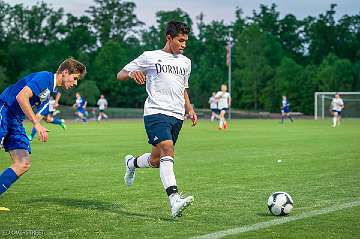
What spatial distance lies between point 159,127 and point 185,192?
2208 millimetres

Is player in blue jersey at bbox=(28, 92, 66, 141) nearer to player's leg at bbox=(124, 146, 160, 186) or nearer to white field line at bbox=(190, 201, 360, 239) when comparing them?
player's leg at bbox=(124, 146, 160, 186)

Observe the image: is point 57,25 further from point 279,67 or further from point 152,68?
point 152,68

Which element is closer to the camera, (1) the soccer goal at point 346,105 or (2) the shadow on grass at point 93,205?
(2) the shadow on grass at point 93,205

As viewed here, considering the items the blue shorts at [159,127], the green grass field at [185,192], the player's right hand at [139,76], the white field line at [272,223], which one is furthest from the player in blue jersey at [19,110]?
the white field line at [272,223]

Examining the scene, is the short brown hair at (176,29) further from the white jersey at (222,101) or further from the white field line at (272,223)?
the white jersey at (222,101)

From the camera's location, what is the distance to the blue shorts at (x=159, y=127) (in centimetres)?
802

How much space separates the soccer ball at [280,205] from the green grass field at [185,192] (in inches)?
4.2

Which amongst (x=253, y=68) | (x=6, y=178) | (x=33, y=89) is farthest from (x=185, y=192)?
(x=253, y=68)

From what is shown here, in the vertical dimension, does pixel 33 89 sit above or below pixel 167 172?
above

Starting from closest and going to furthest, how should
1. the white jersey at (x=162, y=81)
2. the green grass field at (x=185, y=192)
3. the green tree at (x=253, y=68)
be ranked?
1. the green grass field at (x=185, y=192)
2. the white jersey at (x=162, y=81)
3. the green tree at (x=253, y=68)

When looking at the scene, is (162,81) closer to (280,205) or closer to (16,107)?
(16,107)

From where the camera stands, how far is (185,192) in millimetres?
9992

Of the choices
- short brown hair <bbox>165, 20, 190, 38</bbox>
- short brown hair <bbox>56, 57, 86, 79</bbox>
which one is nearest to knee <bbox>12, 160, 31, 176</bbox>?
short brown hair <bbox>56, 57, 86, 79</bbox>

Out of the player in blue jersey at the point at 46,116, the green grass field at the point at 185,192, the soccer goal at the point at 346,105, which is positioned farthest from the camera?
the soccer goal at the point at 346,105
